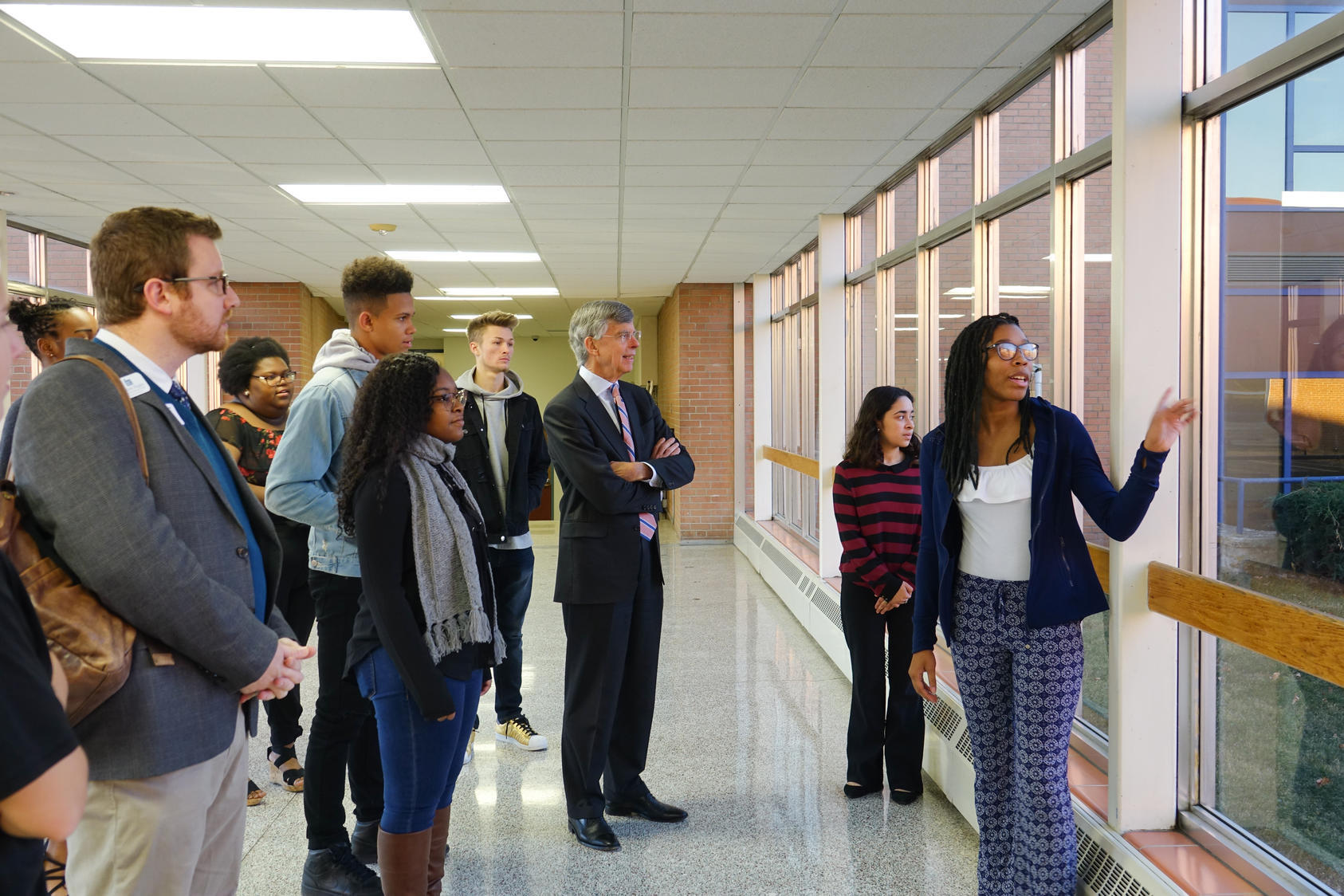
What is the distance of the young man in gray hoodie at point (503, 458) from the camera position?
13.0ft

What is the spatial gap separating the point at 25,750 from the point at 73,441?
25.6 inches

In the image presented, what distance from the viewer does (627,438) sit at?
3355 millimetres

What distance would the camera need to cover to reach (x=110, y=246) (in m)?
1.62

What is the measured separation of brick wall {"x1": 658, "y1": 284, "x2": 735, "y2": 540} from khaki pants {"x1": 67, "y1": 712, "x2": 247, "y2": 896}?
936 centimetres

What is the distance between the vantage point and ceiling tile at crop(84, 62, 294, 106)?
12.0 feet

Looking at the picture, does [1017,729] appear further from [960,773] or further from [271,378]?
[271,378]

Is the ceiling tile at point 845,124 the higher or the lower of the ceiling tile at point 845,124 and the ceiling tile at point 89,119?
the lower

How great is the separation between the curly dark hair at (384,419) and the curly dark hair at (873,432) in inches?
73.4

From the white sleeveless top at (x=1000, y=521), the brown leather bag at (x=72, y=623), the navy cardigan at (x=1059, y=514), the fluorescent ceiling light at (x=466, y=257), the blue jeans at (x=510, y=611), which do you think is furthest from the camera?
the fluorescent ceiling light at (x=466, y=257)

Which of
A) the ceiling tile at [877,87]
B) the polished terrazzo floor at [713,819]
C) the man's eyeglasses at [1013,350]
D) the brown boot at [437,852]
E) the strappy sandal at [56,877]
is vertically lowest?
the polished terrazzo floor at [713,819]

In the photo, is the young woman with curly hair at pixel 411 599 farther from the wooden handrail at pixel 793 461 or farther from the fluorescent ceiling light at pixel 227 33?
the wooden handrail at pixel 793 461

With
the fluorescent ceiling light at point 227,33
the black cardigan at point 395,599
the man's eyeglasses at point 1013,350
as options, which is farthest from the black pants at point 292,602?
the man's eyeglasses at point 1013,350

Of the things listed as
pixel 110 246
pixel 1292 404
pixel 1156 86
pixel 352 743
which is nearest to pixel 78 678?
pixel 110 246

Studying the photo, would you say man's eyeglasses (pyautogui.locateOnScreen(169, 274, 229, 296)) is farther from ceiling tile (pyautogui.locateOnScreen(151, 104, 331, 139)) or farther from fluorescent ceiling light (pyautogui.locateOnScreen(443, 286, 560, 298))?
fluorescent ceiling light (pyautogui.locateOnScreen(443, 286, 560, 298))
